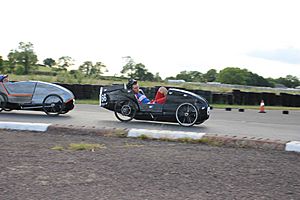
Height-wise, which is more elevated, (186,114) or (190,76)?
(190,76)

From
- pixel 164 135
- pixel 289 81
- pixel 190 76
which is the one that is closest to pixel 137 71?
pixel 190 76

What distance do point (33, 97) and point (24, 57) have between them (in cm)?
3688

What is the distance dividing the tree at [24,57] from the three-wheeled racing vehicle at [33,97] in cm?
3537

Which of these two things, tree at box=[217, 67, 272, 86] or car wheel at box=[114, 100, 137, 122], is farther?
tree at box=[217, 67, 272, 86]

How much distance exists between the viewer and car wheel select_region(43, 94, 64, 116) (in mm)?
12547

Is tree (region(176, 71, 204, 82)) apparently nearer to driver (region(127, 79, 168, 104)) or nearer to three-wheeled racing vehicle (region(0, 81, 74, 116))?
three-wheeled racing vehicle (region(0, 81, 74, 116))

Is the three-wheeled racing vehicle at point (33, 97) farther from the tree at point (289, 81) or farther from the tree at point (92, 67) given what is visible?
the tree at point (289, 81)

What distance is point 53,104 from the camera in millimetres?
12586

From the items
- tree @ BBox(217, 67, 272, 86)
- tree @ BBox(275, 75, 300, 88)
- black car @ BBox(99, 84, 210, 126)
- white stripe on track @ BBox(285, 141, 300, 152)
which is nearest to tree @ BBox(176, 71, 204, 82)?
tree @ BBox(217, 67, 272, 86)

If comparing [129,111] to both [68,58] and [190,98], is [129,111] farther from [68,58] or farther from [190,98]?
[68,58]

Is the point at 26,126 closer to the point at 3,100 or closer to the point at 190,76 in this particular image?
the point at 3,100

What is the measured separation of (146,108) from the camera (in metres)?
11.4

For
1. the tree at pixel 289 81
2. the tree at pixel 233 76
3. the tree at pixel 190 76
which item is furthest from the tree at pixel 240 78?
the tree at pixel 289 81

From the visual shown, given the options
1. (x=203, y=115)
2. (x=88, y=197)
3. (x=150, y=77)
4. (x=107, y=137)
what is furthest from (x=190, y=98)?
(x=150, y=77)
